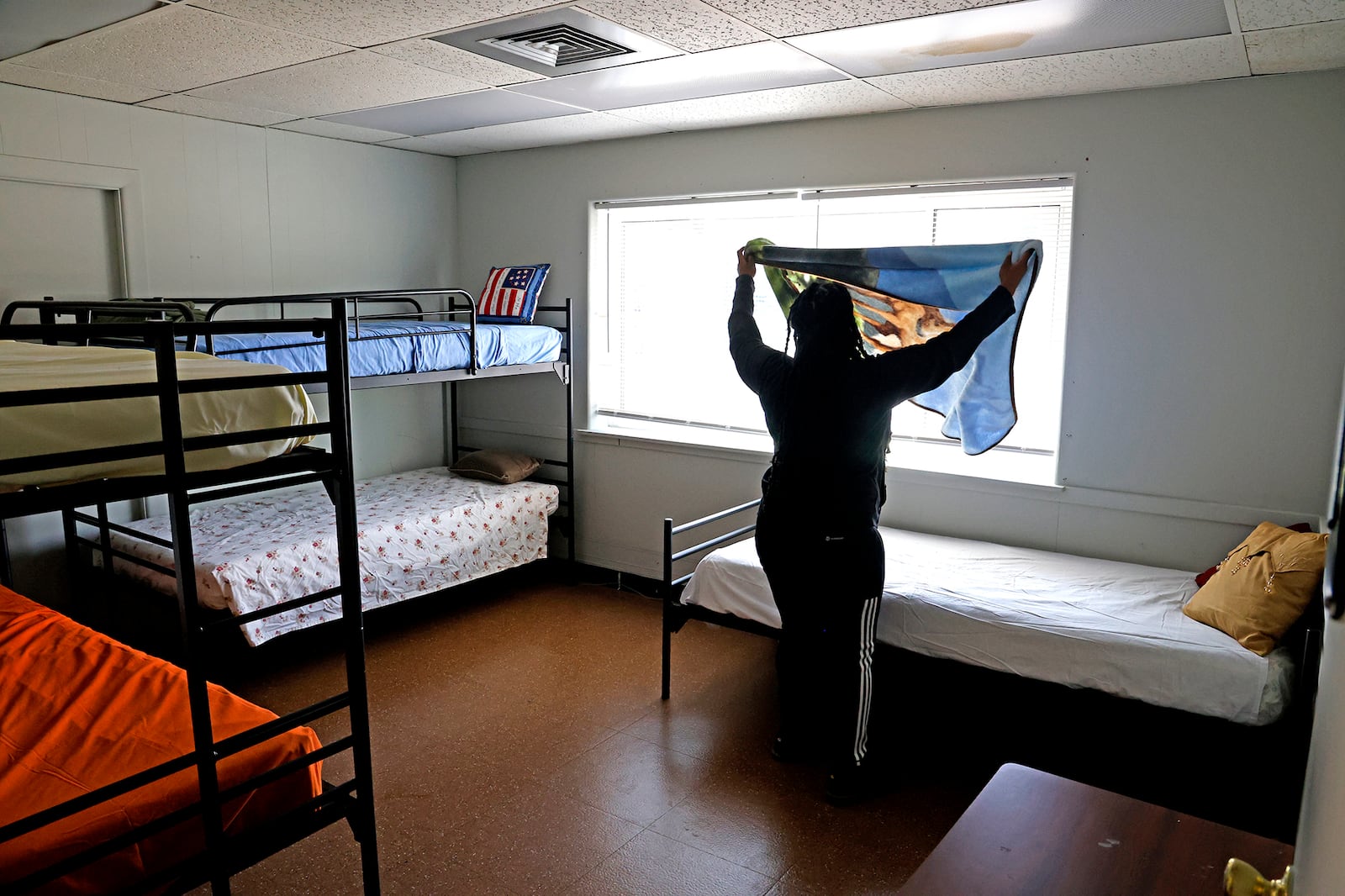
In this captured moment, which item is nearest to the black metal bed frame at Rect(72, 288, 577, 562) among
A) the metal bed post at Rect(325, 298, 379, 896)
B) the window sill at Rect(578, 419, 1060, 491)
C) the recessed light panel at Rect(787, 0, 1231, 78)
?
the window sill at Rect(578, 419, 1060, 491)

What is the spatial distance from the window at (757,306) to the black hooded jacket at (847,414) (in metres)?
0.87

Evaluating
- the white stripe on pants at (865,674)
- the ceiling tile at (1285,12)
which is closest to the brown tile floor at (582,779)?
the white stripe on pants at (865,674)

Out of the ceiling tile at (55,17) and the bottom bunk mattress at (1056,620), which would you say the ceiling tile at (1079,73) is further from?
the ceiling tile at (55,17)

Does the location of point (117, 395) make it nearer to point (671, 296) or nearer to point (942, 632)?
point (942, 632)

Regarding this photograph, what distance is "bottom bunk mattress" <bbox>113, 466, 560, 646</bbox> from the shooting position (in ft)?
12.1

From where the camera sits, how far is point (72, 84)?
3.71 metres

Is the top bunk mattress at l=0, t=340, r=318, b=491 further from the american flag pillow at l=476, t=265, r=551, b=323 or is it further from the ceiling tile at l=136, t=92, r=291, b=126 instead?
the american flag pillow at l=476, t=265, r=551, b=323

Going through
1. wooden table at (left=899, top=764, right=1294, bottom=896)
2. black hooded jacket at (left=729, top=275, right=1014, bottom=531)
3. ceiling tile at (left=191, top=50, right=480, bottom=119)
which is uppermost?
ceiling tile at (left=191, top=50, right=480, bottom=119)

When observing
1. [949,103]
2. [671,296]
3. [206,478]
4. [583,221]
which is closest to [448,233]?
[583,221]

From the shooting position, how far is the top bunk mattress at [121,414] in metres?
1.66

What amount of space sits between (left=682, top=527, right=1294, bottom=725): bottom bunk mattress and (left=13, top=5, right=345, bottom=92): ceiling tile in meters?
2.47

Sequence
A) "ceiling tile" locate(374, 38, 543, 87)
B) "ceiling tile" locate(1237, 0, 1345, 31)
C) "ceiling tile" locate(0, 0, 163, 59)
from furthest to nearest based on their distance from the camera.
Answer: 1. "ceiling tile" locate(374, 38, 543, 87)
2. "ceiling tile" locate(0, 0, 163, 59)
3. "ceiling tile" locate(1237, 0, 1345, 31)

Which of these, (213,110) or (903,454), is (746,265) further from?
(213,110)

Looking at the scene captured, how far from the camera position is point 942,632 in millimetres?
3174
